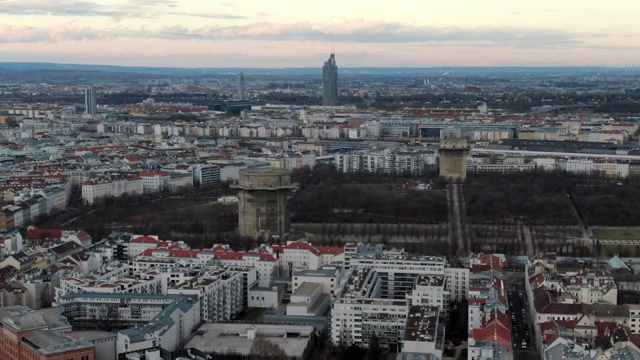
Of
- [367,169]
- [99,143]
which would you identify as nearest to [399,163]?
[367,169]

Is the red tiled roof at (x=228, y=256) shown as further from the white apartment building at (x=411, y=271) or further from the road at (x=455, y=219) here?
the road at (x=455, y=219)

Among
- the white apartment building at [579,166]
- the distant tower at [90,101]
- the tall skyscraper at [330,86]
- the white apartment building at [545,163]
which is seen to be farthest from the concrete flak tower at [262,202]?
the tall skyscraper at [330,86]

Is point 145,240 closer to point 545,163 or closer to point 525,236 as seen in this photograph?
point 525,236

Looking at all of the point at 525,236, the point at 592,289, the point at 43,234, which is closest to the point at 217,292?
the point at 592,289

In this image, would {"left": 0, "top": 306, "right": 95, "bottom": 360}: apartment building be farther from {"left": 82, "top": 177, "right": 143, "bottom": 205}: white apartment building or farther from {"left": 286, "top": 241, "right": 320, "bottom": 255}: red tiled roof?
{"left": 82, "top": 177, "right": 143, "bottom": 205}: white apartment building

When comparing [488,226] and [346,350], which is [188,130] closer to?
[488,226]

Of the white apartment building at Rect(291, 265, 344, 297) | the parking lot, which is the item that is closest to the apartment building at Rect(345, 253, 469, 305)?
the white apartment building at Rect(291, 265, 344, 297)
